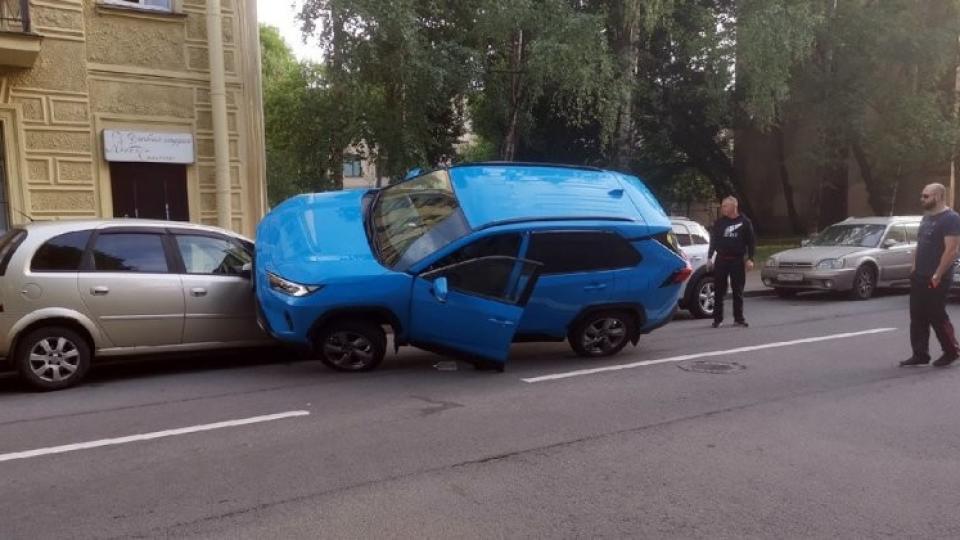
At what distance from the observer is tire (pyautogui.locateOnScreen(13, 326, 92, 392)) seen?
672 centimetres

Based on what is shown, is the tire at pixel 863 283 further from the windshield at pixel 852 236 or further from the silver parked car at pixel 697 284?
the silver parked car at pixel 697 284

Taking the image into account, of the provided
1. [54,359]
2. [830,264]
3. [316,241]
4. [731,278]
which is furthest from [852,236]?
[54,359]

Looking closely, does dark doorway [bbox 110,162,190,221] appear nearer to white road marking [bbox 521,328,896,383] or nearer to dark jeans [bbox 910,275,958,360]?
white road marking [bbox 521,328,896,383]

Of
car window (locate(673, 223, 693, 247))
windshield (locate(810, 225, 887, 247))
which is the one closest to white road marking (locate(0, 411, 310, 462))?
car window (locate(673, 223, 693, 247))

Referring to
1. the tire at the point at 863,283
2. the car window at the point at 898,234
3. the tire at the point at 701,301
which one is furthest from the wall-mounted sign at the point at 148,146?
the car window at the point at 898,234

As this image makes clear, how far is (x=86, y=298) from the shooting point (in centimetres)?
695

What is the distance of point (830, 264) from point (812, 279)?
0.41 meters

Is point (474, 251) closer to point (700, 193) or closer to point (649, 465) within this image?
point (649, 465)

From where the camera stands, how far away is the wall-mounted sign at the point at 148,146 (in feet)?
41.0

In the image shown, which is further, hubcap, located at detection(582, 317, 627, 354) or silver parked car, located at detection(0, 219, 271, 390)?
hubcap, located at detection(582, 317, 627, 354)

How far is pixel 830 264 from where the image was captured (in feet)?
45.1

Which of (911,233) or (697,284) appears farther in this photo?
(911,233)

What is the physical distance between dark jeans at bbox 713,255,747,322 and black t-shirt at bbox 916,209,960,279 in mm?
2953

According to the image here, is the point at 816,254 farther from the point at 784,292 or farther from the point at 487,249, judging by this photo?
the point at 487,249
